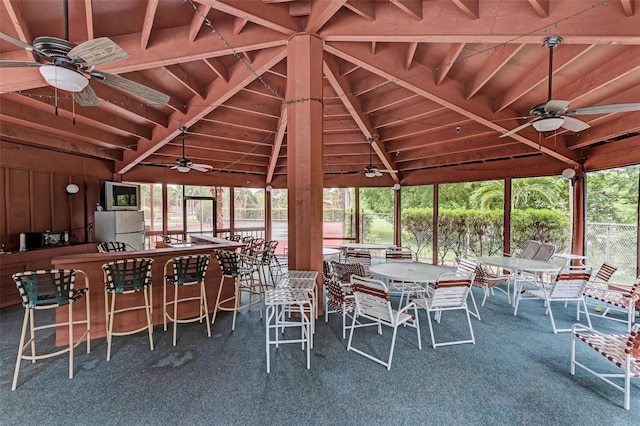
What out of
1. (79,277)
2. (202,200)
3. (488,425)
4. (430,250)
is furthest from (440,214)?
(79,277)

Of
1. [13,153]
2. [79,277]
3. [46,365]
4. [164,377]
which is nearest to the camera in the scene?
[164,377]

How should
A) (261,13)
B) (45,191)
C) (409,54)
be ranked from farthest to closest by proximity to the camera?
1. (45,191)
2. (409,54)
3. (261,13)

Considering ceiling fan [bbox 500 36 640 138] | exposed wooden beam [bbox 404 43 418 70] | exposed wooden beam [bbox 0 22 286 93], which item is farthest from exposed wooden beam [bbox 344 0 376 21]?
ceiling fan [bbox 500 36 640 138]

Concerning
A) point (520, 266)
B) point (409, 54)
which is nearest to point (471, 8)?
point (409, 54)

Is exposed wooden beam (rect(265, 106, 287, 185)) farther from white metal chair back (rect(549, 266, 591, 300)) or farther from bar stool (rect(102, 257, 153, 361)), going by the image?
white metal chair back (rect(549, 266, 591, 300))

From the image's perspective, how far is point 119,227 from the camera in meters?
6.32

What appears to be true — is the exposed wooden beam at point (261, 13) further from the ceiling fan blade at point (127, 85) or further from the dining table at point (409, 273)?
the dining table at point (409, 273)

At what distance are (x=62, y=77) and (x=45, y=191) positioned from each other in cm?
497

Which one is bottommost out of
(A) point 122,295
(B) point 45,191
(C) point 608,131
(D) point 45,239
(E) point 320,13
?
(A) point 122,295

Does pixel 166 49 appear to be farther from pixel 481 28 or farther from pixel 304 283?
pixel 481 28

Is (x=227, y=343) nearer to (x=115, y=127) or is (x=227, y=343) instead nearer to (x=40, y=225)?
(x=115, y=127)

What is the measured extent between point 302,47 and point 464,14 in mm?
1825

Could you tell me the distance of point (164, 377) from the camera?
273cm

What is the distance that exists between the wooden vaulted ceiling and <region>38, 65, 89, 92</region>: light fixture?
34.3 inches
